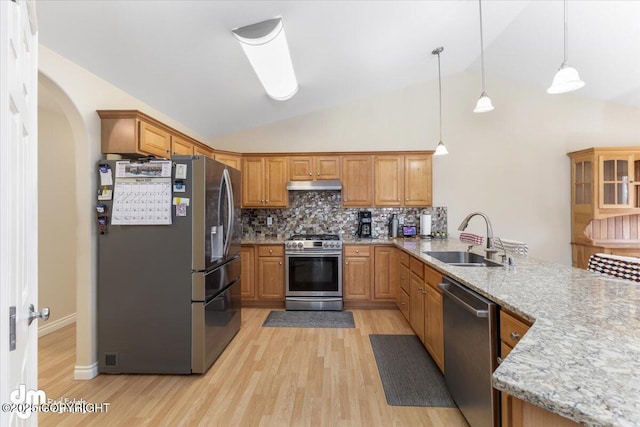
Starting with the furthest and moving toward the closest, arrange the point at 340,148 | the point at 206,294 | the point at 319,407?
the point at 340,148 < the point at 206,294 < the point at 319,407

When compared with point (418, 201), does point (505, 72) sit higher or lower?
higher

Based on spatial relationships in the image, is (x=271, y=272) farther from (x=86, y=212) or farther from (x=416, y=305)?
(x=86, y=212)

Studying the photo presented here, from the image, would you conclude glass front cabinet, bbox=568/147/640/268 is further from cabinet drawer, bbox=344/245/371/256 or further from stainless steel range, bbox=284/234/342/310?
stainless steel range, bbox=284/234/342/310

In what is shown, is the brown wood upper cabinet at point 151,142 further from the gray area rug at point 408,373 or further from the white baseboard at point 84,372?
the gray area rug at point 408,373

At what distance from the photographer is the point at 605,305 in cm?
129

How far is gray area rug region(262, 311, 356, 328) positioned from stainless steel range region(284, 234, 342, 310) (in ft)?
0.32

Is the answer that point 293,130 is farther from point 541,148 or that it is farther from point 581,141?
point 581,141

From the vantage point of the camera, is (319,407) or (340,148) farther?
(340,148)

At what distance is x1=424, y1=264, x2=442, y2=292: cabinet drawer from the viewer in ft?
7.55

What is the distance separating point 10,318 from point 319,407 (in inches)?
71.2

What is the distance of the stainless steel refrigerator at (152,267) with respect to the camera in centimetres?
236

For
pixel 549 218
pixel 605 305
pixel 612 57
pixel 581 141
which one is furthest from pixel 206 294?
pixel 581 141

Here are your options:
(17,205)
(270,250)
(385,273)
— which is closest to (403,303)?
(385,273)

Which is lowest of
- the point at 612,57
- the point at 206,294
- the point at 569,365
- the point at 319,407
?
the point at 319,407
